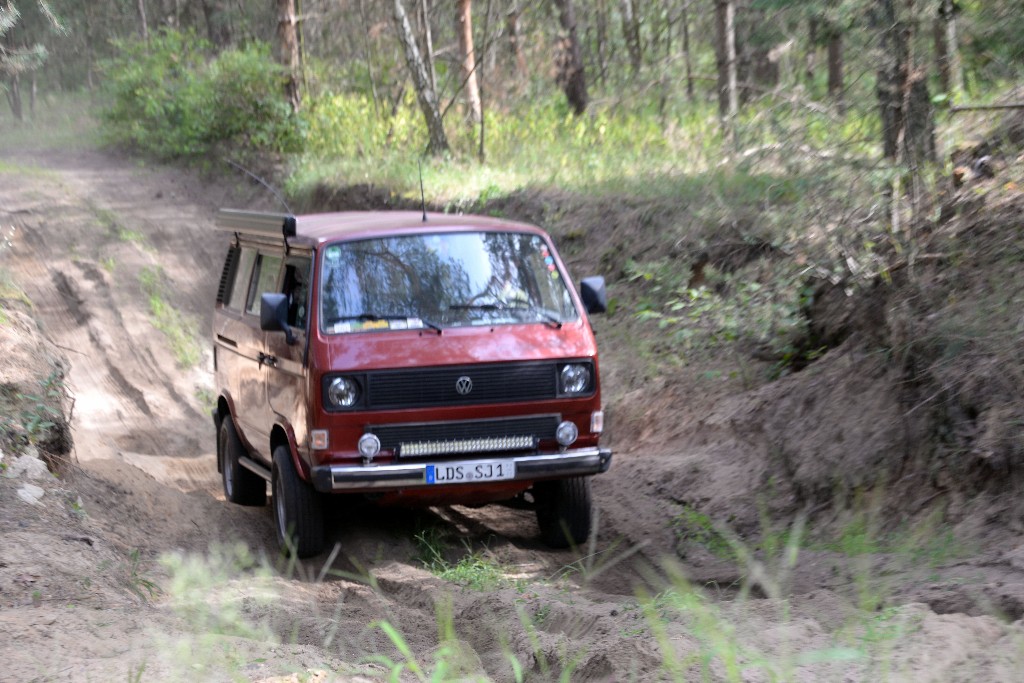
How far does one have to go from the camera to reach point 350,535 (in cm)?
743

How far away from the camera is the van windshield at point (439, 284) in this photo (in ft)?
22.5

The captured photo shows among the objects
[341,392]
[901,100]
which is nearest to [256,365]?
[341,392]

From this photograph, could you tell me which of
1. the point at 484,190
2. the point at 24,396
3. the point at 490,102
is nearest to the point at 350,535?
the point at 24,396

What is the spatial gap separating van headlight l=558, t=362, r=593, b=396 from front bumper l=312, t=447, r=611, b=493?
389 mm

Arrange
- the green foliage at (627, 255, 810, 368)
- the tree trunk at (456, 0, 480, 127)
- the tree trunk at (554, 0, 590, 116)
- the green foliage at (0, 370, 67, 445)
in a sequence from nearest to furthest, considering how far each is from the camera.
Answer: the green foliage at (0, 370, 67, 445) < the green foliage at (627, 255, 810, 368) < the tree trunk at (456, 0, 480, 127) < the tree trunk at (554, 0, 590, 116)

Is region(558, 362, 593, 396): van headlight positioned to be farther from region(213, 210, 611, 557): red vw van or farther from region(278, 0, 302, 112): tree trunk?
region(278, 0, 302, 112): tree trunk

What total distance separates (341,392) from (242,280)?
2640 mm

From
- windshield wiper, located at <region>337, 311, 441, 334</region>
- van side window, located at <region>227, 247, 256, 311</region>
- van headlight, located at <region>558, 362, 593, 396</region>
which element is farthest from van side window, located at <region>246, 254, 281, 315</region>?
van headlight, located at <region>558, 362, 593, 396</region>

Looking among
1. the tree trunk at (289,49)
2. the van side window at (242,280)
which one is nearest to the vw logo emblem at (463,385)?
the van side window at (242,280)

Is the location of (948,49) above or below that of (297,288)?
above

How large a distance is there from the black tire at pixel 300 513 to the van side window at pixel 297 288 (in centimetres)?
92

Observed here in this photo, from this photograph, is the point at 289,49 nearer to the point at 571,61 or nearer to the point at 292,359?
the point at 571,61

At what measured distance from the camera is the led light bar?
653 centimetres

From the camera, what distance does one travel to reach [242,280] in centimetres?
875
